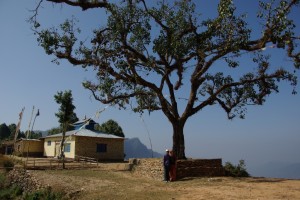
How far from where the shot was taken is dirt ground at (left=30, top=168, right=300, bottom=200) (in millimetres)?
14695

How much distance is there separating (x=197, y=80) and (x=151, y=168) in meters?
7.20

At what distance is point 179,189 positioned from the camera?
55.8 feet

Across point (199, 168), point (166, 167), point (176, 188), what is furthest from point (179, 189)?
point (199, 168)

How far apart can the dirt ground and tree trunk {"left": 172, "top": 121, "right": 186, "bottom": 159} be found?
9.63 ft

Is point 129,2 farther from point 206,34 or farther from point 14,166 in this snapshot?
point 14,166

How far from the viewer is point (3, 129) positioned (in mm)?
98188

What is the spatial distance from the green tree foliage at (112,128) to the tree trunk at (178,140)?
1587 inches

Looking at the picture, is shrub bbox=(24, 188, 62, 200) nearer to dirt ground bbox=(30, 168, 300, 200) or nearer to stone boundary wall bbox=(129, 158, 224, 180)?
A: dirt ground bbox=(30, 168, 300, 200)

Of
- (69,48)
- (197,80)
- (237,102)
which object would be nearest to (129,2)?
(69,48)

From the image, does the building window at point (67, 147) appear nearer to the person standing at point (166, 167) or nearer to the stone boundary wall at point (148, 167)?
the stone boundary wall at point (148, 167)

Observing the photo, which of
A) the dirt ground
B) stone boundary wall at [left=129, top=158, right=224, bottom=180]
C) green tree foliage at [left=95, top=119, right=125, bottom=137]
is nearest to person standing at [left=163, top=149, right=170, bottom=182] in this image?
the dirt ground

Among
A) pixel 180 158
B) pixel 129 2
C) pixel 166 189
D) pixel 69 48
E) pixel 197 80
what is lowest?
pixel 166 189

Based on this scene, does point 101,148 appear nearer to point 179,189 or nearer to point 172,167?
point 172,167

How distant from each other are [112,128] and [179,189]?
155ft
